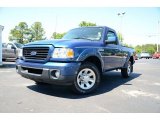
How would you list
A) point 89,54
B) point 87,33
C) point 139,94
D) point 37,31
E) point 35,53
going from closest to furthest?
point 35,53
point 89,54
point 139,94
point 87,33
point 37,31

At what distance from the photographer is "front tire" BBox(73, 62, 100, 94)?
4.91 metres

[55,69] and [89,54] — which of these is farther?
[89,54]

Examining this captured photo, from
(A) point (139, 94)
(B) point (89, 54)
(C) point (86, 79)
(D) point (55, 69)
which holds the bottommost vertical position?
(A) point (139, 94)

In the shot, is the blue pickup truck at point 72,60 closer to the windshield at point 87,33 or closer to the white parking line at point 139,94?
the windshield at point 87,33

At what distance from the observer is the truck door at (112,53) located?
19.6 ft

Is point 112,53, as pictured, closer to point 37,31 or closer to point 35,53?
point 35,53

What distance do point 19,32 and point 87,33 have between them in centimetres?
6130

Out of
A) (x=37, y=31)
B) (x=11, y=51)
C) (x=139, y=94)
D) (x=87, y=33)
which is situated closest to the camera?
(x=139, y=94)

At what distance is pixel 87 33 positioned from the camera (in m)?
6.14

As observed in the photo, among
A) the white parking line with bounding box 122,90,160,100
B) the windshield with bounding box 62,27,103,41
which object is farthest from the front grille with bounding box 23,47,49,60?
the white parking line with bounding box 122,90,160,100

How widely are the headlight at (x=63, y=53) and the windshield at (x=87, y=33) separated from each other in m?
1.44

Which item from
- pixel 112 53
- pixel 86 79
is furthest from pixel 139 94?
pixel 112 53

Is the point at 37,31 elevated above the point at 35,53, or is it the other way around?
the point at 37,31
